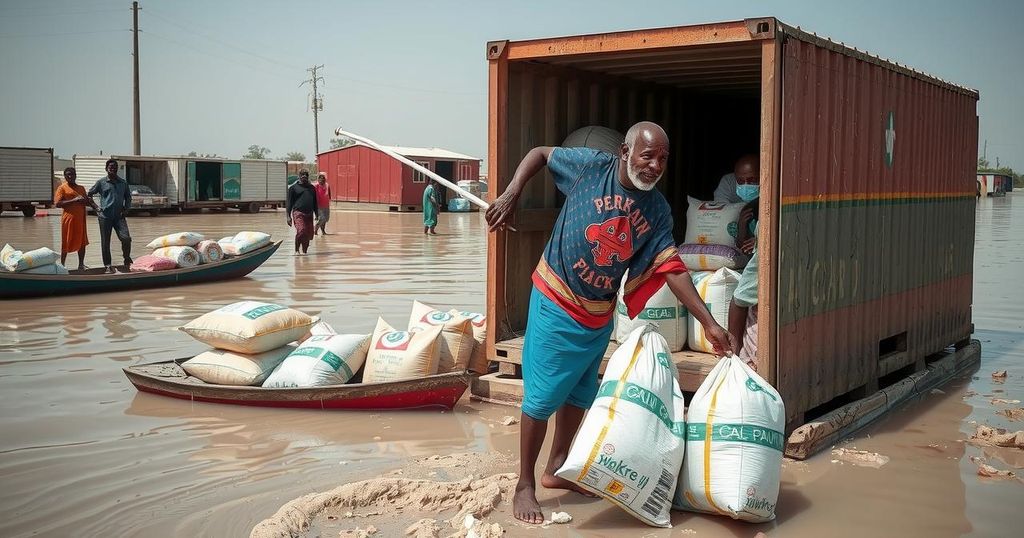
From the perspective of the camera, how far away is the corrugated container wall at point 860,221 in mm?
5527

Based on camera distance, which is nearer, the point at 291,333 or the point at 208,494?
the point at 208,494

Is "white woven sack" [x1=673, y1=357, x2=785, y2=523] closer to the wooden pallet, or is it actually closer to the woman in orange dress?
the wooden pallet

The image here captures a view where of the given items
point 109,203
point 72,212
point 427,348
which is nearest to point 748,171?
point 427,348

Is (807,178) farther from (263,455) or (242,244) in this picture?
(242,244)

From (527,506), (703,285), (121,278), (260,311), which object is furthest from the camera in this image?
(121,278)

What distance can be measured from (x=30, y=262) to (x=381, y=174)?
1036 inches

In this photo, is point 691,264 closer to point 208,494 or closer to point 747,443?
point 747,443

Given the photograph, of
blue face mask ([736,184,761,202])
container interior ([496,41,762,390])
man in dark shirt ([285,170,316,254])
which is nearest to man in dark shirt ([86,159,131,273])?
man in dark shirt ([285,170,316,254])

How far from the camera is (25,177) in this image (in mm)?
29281

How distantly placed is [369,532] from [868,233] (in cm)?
405

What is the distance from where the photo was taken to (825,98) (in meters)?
5.78

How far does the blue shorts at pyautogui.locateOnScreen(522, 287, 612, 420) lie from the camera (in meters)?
4.37

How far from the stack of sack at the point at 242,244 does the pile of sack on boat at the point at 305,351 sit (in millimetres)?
7463

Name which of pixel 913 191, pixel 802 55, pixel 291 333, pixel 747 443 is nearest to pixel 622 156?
pixel 747 443
